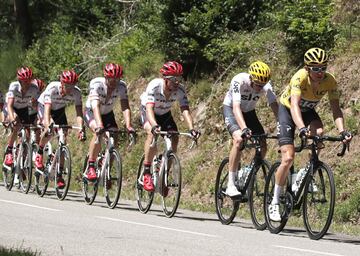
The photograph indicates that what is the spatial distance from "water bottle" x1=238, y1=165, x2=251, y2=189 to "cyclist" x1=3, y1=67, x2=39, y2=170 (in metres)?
7.52

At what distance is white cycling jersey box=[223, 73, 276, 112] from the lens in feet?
44.5

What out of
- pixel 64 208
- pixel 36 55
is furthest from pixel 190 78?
pixel 36 55

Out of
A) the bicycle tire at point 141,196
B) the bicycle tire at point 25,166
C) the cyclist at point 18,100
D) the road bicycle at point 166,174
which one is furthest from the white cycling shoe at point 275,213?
the cyclist at point 18,100

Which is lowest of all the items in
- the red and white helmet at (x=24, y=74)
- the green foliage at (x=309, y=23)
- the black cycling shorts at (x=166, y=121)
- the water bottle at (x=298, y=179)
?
the water bottle at (x=298, y=179)

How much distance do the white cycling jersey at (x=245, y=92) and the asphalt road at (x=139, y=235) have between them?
1.78m

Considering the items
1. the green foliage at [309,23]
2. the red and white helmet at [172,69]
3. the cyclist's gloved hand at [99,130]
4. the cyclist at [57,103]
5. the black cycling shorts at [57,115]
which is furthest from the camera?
the black cycling shorts at [57,115]

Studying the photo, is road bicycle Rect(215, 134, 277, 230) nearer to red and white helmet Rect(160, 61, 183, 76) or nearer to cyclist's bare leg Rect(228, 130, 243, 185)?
cyclist's bare leg Rect(228, 130, 243, 185)

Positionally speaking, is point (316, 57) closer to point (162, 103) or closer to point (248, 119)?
point (248, 119)

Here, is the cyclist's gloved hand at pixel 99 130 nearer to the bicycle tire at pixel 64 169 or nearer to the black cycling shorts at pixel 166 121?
the black cycling shorts at pixel 166 121

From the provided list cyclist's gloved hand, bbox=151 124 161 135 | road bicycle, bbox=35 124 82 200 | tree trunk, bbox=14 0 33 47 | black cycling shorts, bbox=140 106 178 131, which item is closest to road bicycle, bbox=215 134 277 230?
cyclist's gloved hand, bbox=151 124 161 135

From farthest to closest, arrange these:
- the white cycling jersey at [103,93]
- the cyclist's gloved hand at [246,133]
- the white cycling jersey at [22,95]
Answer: the white cycling jersey at [22,95] < the white cycling jersey at [103,93] < the cyclist's gloved hand at [246,133]

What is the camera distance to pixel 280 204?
1255 centimetres

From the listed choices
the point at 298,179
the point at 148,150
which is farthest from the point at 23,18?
the point at 298,179

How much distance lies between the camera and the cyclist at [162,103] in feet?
49.3
